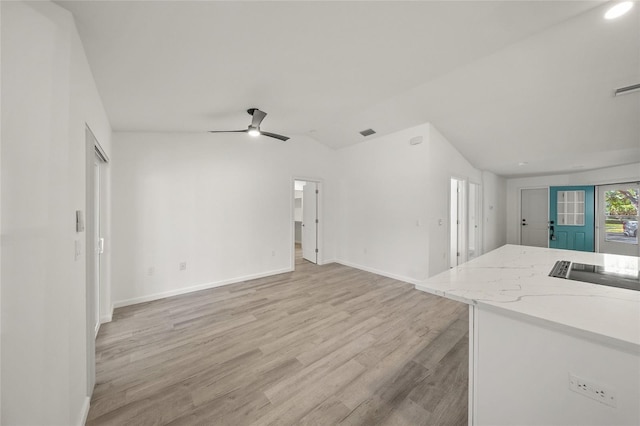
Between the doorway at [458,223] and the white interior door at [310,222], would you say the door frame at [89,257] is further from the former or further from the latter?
the doorway at [458,223]

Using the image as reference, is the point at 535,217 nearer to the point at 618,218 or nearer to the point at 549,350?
the point at 618,218

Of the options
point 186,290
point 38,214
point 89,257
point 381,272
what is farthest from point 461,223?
point 38,214

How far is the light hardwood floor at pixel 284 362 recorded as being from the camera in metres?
1.57

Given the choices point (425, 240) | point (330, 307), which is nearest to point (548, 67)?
point (425, 240)

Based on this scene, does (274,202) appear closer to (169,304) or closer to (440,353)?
(169,304)

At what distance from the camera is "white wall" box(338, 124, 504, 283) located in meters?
3.92

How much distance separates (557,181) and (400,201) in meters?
5.12

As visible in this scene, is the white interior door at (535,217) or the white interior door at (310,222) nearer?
the white interior door at (310,222)

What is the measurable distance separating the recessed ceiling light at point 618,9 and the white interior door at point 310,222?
14.5ft

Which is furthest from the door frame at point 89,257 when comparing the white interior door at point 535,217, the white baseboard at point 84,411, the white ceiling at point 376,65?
the white interior door at point 535,217

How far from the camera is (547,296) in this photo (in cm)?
119

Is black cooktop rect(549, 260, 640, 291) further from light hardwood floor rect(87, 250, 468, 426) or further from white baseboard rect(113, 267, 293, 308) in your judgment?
white baseboard rect(113, 267, 293, 308)

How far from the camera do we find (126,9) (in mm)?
1235

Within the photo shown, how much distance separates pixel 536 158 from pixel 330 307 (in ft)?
15.4
